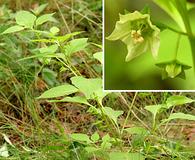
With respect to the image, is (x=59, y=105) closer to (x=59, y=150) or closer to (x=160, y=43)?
(x=59, y=150)

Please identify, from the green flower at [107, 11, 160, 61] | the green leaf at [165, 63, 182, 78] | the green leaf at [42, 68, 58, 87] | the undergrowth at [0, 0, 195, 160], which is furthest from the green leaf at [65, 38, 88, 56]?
the green leaf at [42, 68, 58, 87]

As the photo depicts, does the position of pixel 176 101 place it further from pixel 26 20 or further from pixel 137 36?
pixel 26 20

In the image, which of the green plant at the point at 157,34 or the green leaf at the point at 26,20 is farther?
the green leaf at the point at 26,20

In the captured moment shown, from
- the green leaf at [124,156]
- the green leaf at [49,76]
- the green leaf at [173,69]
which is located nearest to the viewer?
the green leaf at [173,69]

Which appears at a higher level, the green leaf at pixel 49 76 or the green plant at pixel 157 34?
the green plant at pixel 157 34

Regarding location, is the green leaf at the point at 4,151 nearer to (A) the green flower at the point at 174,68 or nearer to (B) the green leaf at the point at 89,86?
(B) the green leaf at the point at 89,86

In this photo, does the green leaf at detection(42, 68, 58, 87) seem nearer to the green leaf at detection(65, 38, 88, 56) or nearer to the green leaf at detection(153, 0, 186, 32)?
the green leaf at detection(65, 38, 88, 56)

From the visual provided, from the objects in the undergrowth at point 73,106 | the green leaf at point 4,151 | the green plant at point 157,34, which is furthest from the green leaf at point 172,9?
the green leaf at point 4,151

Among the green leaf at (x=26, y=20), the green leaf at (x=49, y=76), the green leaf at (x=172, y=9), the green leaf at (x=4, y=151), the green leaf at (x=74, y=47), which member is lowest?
the green leaf at (x=4, y=151)
